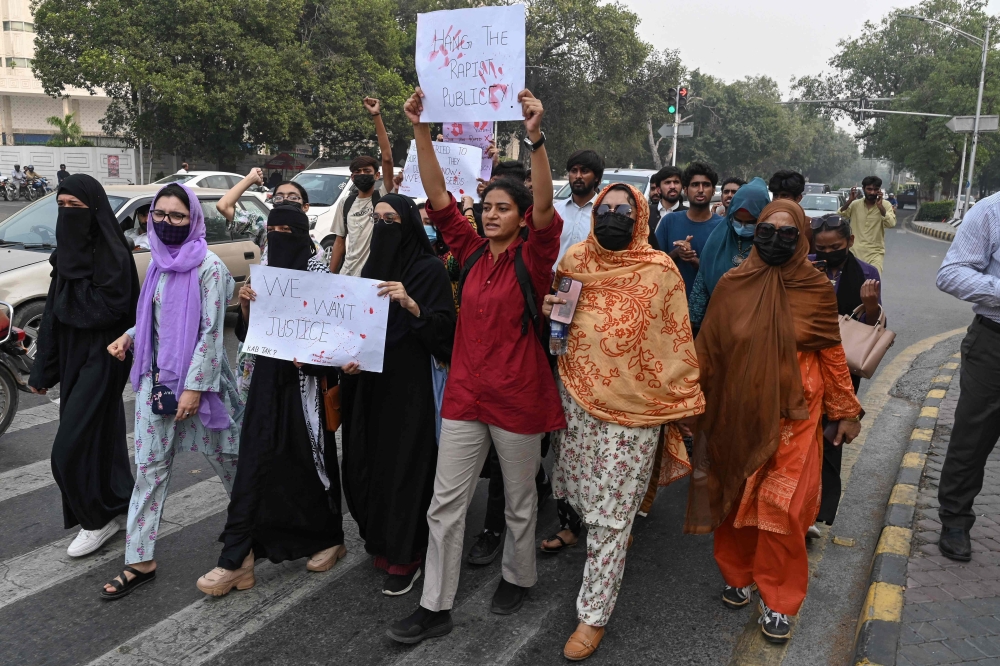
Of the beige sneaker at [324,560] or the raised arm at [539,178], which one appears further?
the beige sneaker at [324,560]

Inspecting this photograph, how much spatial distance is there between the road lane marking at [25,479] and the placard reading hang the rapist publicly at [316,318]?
1.79m

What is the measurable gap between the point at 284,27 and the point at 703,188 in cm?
2517

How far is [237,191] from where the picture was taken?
17.1ft

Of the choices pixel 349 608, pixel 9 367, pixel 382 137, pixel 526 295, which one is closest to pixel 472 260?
pixel 526 295

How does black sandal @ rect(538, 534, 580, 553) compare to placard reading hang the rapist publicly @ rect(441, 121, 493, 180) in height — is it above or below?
below

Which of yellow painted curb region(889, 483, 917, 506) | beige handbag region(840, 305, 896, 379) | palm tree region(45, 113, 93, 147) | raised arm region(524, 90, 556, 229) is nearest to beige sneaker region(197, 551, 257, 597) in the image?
raised arm region(524, 90, 556, 229)

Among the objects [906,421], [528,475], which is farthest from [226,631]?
[906,421]

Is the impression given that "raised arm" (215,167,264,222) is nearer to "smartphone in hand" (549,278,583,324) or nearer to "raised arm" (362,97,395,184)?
"raised arm" (362,97,395,184)

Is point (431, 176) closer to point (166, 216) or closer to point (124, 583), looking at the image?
point (166, 216)

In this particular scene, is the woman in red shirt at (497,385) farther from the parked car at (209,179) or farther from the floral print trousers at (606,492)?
the parked car at (209,179)

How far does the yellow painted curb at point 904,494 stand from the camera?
472 centimetres

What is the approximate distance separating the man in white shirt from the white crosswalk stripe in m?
2.20

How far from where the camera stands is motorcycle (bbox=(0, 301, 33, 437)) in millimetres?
5699

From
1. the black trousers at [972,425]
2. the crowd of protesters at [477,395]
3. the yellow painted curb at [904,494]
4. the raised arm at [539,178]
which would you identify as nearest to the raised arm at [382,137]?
the crowd of protesters at [477,395]
